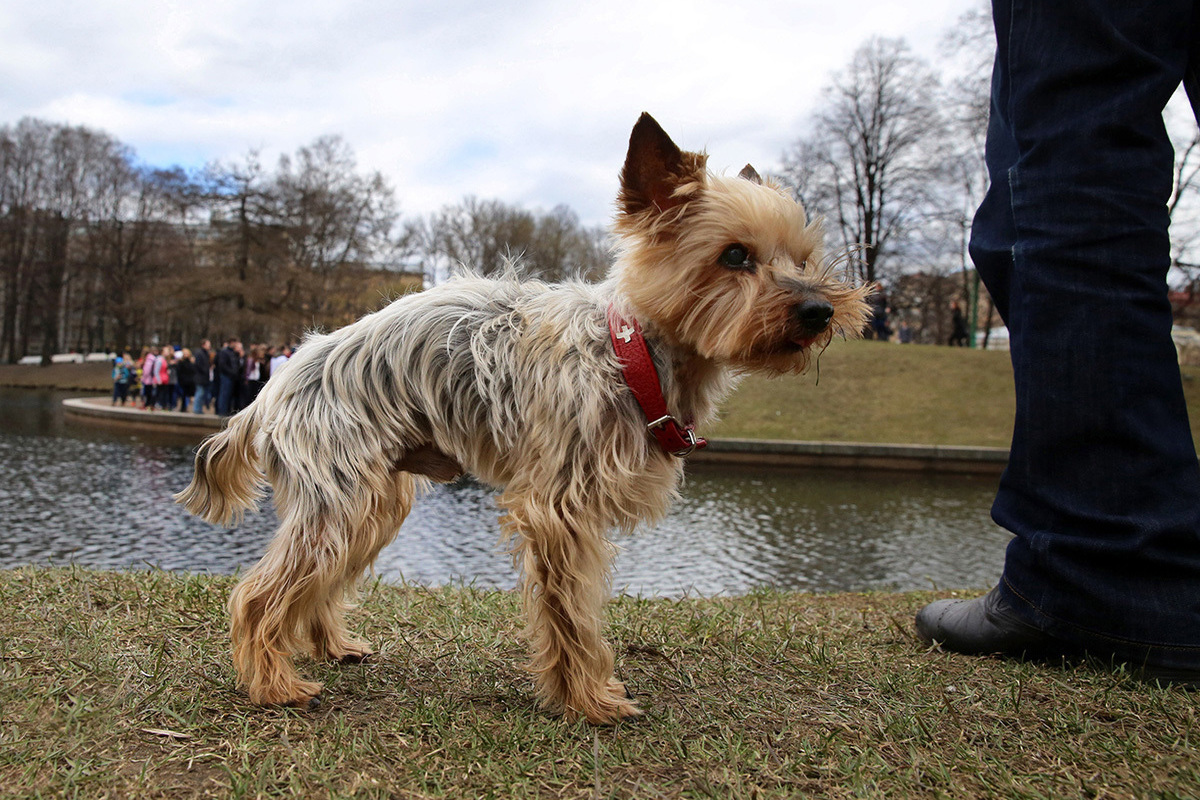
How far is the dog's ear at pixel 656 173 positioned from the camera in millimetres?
3186

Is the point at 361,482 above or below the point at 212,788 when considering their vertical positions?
above

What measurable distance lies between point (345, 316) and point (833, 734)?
158 feet

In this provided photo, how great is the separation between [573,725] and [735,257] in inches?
69.5

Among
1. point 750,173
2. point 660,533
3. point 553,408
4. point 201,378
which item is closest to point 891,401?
point 660,533

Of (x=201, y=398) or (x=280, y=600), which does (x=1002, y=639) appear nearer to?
(x=280, y=600)

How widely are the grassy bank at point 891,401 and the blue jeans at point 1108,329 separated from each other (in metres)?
17.8

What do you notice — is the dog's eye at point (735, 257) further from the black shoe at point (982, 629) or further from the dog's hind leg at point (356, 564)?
the black shoe at point (982, 629)

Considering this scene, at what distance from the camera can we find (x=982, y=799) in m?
2.29

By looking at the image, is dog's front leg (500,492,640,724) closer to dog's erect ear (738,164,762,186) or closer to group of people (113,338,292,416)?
dog's erect ear (738,164,762,186)

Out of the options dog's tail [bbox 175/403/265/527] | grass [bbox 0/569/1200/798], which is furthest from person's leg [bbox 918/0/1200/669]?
dog's tail [bbox 175/403/265/527]

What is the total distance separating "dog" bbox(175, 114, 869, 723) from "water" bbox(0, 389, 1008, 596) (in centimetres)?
284

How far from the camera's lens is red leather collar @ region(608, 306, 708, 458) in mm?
3111

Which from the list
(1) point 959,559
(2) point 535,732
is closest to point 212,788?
(2) point 535,732

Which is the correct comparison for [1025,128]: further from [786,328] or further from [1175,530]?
[1175,530]
